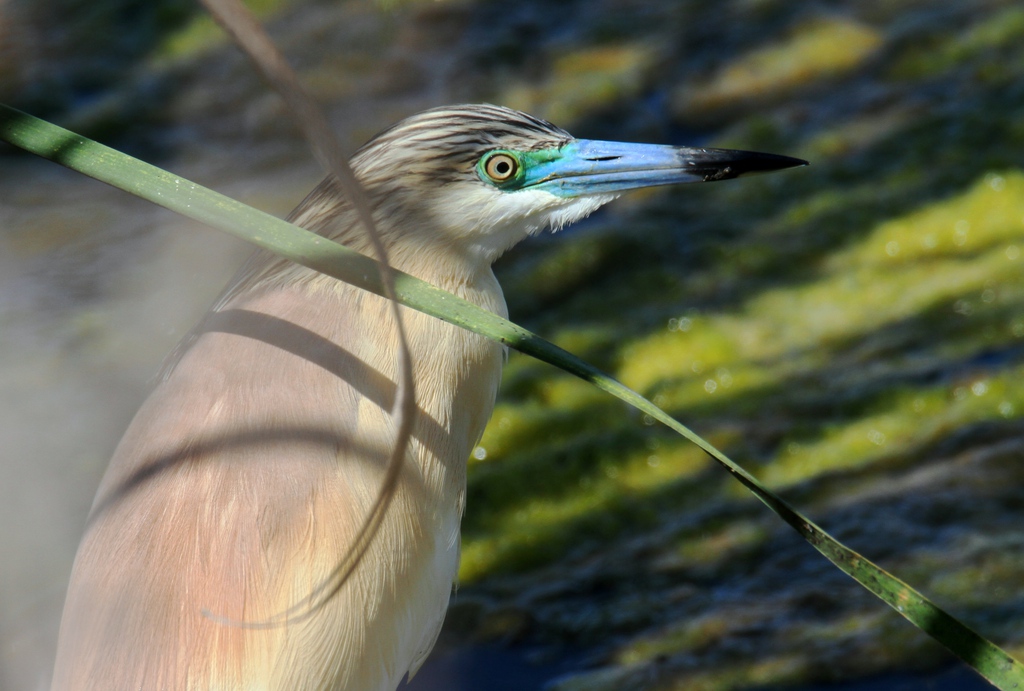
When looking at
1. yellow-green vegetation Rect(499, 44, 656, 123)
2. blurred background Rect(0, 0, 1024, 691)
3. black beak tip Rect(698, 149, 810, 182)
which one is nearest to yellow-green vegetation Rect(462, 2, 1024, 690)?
blurred background Rect(0, 0, 1024, 691)

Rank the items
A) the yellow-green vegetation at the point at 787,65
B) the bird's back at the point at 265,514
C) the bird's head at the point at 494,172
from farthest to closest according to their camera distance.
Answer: the yellow-green vegetation at the point at 787,65 → the bird's head at the point at 494,172 → the bird's back at the point at 265,514

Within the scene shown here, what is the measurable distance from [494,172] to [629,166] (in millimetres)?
213

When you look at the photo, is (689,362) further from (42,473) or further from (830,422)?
(42,473)

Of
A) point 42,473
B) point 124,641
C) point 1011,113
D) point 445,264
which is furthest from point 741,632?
point 1011,113

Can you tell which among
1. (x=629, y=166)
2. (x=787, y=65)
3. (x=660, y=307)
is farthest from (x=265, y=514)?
(x=787, y=65)

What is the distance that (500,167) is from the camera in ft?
4.71

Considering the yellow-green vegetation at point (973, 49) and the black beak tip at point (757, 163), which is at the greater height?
the yellow-green vegetation at point (973, 49)

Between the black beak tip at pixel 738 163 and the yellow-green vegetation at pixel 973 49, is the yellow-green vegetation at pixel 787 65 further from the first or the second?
the black beak tip at pixel 738 163

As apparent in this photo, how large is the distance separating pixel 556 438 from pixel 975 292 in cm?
113

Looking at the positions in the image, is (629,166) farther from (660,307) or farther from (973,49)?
(973,49)

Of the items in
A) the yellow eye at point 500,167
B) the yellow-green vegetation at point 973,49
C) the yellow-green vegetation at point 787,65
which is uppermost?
the yellow-green vegetation at point 787,65

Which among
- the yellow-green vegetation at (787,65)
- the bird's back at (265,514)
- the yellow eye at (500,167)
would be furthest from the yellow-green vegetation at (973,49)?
the bird's back at (265,514)

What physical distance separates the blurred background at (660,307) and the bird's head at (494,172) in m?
1.02

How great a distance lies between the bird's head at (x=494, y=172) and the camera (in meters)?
1.41
